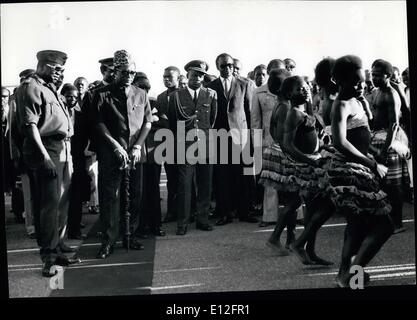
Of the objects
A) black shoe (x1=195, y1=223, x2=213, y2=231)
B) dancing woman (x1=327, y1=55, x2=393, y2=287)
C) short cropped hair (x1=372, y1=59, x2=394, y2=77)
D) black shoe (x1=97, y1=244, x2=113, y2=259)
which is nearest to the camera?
dancing woman (x1=327, y1=55, x2=393, y2=287)

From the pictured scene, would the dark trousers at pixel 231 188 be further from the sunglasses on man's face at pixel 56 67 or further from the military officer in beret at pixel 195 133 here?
the sunglasses on man's face at pixel 56 67

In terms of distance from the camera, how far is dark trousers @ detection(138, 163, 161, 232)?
14.1ft

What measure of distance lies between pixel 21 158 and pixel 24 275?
0.90 metres

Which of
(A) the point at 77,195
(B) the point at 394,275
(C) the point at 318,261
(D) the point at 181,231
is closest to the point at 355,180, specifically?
(C) the point at 318,261

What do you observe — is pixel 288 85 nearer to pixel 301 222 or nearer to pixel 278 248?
pixel 301 222

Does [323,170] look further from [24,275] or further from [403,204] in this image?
[24,275]

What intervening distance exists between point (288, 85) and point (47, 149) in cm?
193

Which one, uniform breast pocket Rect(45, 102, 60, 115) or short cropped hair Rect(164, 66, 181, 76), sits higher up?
short cropped hair Rect(164, 66, 181, 76)

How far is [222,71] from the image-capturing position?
439 cm

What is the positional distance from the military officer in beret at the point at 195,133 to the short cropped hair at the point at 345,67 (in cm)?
99

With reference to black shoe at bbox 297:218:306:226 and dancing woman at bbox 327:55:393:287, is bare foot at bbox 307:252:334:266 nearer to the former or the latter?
dancing woman at bbox 327:55:393:287

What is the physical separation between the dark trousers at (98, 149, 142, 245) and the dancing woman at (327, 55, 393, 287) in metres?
1.58

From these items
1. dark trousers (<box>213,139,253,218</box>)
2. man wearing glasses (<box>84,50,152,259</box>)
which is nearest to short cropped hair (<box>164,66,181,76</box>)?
man wearing glasses (<box>84,50,152,259</box>)

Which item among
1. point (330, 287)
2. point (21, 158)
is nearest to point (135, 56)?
point (21, 158)
